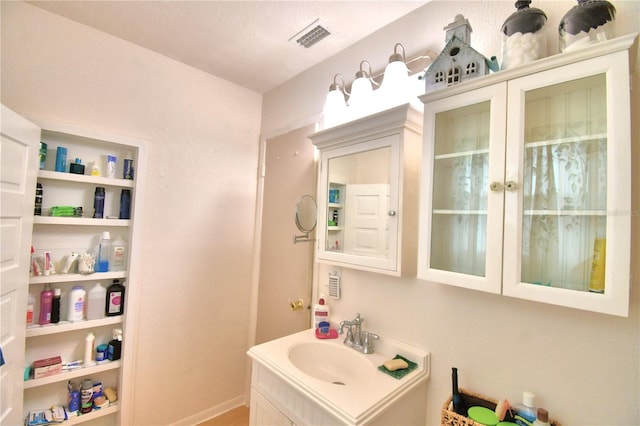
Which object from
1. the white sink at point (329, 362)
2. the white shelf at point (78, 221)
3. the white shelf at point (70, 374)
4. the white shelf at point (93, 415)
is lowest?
the white shelf at point (93, 415)

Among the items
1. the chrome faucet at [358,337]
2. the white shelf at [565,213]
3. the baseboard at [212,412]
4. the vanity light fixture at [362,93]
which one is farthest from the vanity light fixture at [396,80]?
the baseboard at [212,412]

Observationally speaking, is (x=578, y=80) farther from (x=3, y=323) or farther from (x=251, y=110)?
(x=3, y=323)

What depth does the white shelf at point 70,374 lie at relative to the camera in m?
1.36

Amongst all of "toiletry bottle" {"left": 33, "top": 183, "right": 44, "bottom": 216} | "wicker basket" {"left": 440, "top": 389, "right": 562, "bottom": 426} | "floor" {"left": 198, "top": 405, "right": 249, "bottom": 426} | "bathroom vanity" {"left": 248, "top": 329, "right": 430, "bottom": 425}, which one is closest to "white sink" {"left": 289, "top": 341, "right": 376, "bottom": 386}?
"bathroom vanity" {"left": 248, "top": 329, "right": 430, "bottom": 425}

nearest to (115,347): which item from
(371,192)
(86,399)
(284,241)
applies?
(86,399)

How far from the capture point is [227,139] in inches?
81.5

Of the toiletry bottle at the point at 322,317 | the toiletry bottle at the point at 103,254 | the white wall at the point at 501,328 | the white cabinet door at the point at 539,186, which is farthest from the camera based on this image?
the toiletry bottle at the point at 103,254

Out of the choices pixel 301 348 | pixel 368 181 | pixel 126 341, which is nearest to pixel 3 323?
pixel 126 341

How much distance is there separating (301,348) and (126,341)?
1.06m

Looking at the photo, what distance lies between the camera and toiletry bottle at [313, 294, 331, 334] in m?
1.46

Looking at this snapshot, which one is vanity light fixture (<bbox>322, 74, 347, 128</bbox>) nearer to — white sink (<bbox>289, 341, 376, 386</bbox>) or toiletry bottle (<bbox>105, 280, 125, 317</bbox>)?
white sink (<bbox>289, 341, 376, 386</bbox>)

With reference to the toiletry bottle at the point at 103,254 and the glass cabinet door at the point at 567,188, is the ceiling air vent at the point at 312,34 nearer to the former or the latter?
the glass cabinet door at the point at 567,188

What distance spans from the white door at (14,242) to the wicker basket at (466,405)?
5.59 feet

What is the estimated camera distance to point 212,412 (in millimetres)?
1968
